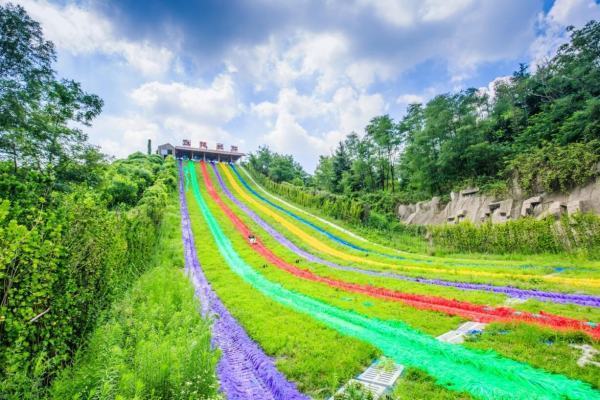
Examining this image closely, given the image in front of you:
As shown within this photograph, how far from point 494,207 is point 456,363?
59.5ft

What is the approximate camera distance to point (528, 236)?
1322cm

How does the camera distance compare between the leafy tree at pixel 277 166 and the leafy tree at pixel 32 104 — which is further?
the leafy tree at pixel 277 166

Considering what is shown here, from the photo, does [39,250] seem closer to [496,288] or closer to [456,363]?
[456,363]

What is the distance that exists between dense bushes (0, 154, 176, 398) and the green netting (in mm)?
4520

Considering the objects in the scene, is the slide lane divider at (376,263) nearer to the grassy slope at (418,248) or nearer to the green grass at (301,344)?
the grassy slope at (418,248)

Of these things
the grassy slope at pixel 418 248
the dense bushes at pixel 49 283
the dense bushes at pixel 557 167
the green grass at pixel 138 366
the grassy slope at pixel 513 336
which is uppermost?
the dense bushes at pixel 557 167

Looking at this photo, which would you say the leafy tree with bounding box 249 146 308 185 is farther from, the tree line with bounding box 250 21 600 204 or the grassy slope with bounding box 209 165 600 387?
the grassy slope with bounding box 209 165 600 387

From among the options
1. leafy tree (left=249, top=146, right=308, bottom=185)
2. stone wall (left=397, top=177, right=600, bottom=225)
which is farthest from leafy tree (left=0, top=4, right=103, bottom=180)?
leafy tree (left=249, top=146, right=308, bottom=185)

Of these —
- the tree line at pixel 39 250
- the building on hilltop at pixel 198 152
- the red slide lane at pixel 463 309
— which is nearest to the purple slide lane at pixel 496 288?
the red slide lane at pixel 463 309

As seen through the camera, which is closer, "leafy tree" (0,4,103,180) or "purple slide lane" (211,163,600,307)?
"purple slide lane" (211,163,600,307)

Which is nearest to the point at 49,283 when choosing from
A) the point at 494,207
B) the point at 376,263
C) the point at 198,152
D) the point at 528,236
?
the point at 376,263

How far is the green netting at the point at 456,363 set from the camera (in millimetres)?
3537

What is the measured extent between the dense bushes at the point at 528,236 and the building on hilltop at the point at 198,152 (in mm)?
47878

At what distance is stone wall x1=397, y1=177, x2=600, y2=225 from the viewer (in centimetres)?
1455
